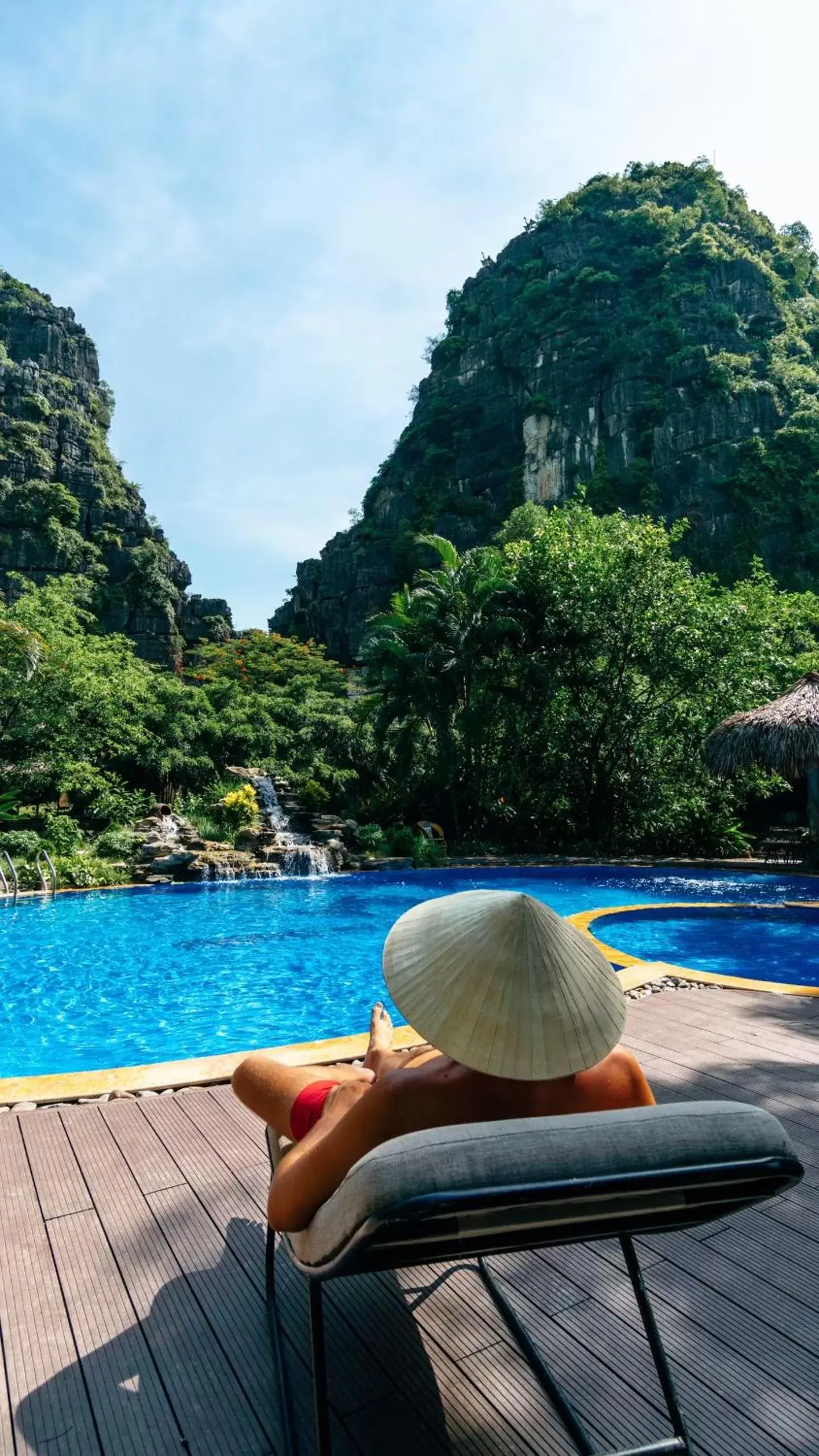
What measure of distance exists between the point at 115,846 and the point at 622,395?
1396 inches

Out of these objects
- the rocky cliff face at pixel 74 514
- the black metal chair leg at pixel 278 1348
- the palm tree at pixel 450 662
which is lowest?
the black metal chair leg at pixel 278 1348

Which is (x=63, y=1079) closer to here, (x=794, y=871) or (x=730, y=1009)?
(x=730, y=1009)

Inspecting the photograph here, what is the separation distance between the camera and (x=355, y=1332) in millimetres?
1462

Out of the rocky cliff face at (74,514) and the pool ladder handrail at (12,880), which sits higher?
the rocky cliff face at (74,514)

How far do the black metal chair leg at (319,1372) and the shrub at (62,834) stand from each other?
12.3 m

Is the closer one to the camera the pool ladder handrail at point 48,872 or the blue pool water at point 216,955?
the blue pool water at point 216,955

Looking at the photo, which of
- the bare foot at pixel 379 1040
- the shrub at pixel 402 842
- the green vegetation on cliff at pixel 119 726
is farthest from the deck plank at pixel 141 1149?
the shrub at pixel 402 842

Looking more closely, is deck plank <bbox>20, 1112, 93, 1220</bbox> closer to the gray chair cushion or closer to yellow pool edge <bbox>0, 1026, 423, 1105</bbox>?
yellow pool edge <bbox>0, 1026, 423, 1105</bbox>

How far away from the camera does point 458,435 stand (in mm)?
42719

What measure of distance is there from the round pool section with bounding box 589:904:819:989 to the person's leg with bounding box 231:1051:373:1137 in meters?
5.66

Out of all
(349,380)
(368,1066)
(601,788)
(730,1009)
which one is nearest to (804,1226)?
(368,1066)

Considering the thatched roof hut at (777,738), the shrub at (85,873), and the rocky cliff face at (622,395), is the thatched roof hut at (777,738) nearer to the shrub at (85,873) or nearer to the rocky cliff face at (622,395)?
the shrub at (85,873)

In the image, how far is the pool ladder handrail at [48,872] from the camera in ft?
34.3

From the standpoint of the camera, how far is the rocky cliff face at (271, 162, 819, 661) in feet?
110
